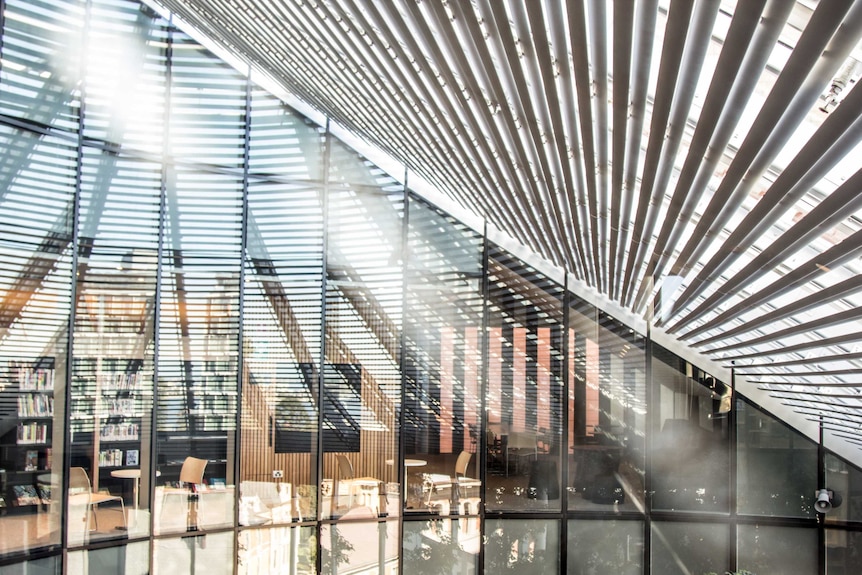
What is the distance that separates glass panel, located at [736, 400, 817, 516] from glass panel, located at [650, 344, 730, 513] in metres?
0.18

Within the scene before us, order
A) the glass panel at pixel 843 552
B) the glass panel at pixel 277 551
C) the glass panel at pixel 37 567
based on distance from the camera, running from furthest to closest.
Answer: the glass panel at pixel 843 552, the glass panel at pixel 277 551, the glass panel at pixel 37 567

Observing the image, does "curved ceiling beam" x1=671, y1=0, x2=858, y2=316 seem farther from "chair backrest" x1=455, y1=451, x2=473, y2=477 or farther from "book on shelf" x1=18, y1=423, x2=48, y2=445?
"book on shelf" x1=18, y1=423, x2=48, y2=445

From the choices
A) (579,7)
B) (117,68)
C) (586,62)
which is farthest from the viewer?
(117,68)

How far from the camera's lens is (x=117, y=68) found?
8531 millimetres

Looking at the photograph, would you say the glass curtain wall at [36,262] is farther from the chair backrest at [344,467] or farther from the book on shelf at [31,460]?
the chair backrest at [344,467]

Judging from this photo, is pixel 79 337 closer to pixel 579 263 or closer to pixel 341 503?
pixel 341 503

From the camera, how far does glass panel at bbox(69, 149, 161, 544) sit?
8.09 metres

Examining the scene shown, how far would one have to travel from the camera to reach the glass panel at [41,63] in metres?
7.98

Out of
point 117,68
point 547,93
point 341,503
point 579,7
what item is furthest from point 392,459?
point 579,7

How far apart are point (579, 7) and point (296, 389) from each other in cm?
736

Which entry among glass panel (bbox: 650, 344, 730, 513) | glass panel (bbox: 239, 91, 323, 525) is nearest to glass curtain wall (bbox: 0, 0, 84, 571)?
glass panel (bbox: 239, 91, 323, 525)

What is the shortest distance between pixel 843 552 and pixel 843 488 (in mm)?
721

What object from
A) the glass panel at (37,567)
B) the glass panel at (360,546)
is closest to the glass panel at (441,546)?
the glass panel at (360,546)

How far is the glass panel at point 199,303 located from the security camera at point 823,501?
644 cm
